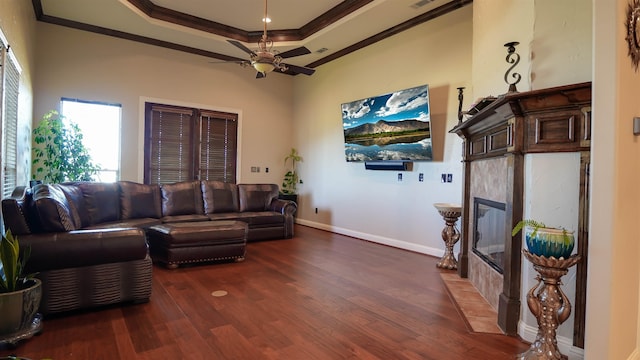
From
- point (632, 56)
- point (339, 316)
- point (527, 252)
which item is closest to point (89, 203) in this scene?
point (339, 316)

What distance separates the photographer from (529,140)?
7.73ft

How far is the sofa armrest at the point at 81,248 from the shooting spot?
99.7 inches

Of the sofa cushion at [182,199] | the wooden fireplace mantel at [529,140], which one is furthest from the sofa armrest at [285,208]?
the wooden fireplace mantel at [529,140]

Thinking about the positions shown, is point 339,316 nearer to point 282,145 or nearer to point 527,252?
point 527,252

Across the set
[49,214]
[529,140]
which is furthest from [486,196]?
[49,214]

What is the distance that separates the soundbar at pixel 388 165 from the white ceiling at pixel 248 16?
6.94 feet

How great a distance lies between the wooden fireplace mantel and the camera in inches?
81.7

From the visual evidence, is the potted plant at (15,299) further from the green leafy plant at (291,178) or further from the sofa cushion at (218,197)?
the green leafy plant at (291,178)

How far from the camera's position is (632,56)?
1866 mm

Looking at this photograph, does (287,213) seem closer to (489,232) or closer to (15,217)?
(489,232)

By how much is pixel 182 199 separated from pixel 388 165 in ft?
11.1

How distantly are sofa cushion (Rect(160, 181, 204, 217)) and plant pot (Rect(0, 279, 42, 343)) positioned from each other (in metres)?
3.21

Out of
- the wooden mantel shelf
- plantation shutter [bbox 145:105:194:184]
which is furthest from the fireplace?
plantation shutter [bbox 145:105:194:184]

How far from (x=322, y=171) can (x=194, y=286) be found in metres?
4.12
